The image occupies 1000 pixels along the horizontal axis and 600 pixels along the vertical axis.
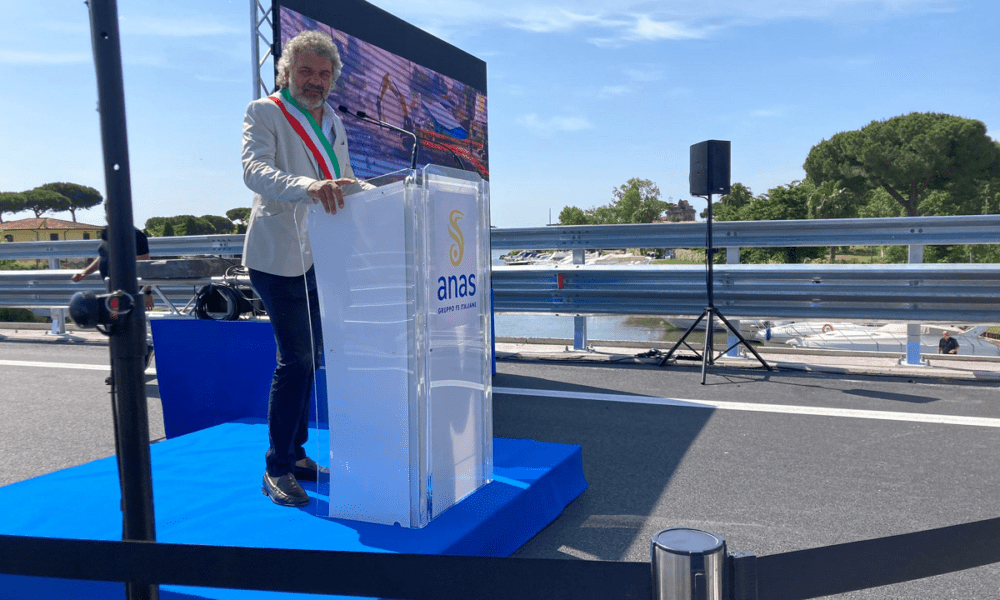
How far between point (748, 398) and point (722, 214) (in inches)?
3518

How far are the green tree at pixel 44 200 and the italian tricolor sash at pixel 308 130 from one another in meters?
71.6

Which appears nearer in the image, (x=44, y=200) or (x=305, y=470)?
(x=305, y=470)

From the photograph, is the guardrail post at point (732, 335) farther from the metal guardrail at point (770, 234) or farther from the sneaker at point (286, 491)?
the sneaker at point (286, 491)

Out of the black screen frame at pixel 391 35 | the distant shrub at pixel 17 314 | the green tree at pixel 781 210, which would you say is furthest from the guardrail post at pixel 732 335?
the green tree at pixel 781 210

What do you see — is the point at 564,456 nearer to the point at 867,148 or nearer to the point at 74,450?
the point at 74,450

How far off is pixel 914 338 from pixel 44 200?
7675cm

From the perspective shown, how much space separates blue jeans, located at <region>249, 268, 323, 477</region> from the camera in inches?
98.7

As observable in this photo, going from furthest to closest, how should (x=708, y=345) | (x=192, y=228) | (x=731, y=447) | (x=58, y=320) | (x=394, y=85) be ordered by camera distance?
1. (x=192, y=228)
2. (x=58, y=320)
3. (x=394, y=85)
4. (x=708, y=345)
5. (x=731, y=447)

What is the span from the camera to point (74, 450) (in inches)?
147

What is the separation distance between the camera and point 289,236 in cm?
249

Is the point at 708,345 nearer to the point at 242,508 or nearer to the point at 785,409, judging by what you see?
the point at 785,409

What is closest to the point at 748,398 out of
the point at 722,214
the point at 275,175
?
the point at 275,175

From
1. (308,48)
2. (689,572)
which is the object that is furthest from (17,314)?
(689,572)

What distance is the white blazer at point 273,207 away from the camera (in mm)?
2453
